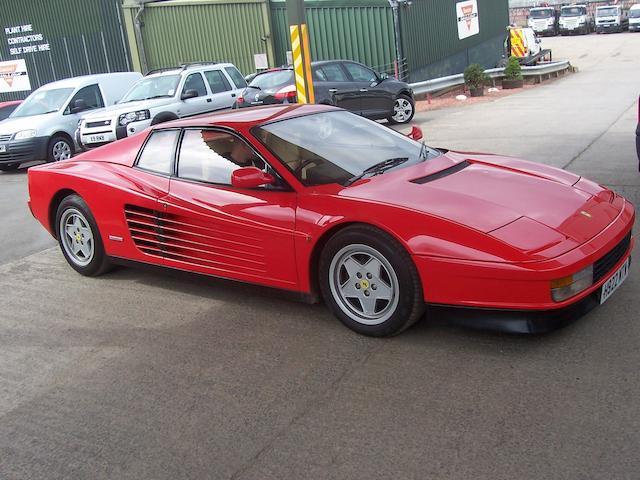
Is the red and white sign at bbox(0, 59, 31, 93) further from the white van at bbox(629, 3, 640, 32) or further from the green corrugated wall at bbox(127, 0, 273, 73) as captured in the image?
the white van at bbox(629, 3, 640, 32)

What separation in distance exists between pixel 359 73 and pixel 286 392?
1320 cm

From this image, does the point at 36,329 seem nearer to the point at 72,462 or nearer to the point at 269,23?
the point at 72,462

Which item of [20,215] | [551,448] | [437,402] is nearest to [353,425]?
[437,402]

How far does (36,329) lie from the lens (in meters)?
4.87

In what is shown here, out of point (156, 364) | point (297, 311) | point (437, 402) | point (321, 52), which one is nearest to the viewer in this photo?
point (437, 402)

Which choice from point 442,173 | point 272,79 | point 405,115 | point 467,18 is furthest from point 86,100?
point 467,18

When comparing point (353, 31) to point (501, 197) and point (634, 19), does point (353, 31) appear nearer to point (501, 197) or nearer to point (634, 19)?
point (501, 197)

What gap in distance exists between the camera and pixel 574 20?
52500 millimetres

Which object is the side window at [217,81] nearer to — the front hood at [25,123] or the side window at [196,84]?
the side window at [196,84]

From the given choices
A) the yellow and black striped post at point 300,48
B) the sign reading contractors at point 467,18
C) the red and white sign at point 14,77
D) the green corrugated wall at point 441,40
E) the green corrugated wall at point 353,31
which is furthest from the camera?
the red and white sign at point 14,77

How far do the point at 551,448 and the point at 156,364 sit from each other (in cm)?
233

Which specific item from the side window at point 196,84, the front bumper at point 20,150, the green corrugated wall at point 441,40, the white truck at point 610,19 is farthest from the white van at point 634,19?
the front bumper at point 20,150

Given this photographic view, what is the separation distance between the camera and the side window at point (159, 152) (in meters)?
Result: 5.18

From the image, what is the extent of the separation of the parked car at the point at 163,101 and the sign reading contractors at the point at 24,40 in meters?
14.2
